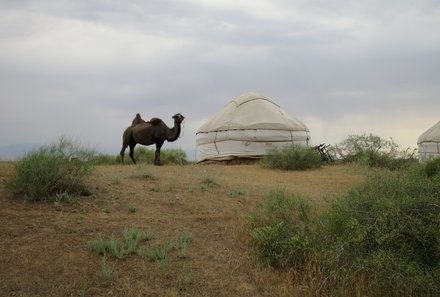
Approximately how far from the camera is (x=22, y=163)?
625cm

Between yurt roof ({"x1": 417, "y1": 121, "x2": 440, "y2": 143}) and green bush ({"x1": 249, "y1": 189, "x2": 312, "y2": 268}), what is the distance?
10605 mm

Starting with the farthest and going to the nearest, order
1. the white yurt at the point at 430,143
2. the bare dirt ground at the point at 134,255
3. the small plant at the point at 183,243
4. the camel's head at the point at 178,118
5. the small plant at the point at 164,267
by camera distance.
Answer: the white yurt at the point at 430,143, the camel's head at the point at 178,118, the small plant at the point at 183,243, the small plant at the point at 164,267, the bare dirt ground at the point at 134,255

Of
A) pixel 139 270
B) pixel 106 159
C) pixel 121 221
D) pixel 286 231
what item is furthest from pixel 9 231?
pixel 106 159

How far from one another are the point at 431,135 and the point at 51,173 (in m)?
12.2

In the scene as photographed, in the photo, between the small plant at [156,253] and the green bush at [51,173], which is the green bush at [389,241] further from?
the green bush at [51,173]

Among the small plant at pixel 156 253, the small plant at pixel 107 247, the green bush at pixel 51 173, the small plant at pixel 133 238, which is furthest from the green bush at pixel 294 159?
the small plant at pixel 107 247

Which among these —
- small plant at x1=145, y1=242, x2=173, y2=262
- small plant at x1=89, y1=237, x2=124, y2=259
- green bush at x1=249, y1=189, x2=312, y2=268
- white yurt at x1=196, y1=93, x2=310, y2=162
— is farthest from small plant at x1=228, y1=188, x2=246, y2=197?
white yurt at x1=196, y1=93, x2=310, y2=162

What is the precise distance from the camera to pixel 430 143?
1516cm

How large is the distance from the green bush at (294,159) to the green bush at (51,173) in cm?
661

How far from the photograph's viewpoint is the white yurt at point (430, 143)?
48.9 ft

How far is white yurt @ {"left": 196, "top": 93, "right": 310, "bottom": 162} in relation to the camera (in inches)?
589

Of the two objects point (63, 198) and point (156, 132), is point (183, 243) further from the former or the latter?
point (156, 132)

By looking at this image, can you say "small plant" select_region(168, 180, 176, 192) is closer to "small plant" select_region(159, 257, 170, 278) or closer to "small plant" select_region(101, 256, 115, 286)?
"small plant" select_region(159, 257, 170, 278)

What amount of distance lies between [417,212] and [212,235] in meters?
2.03
